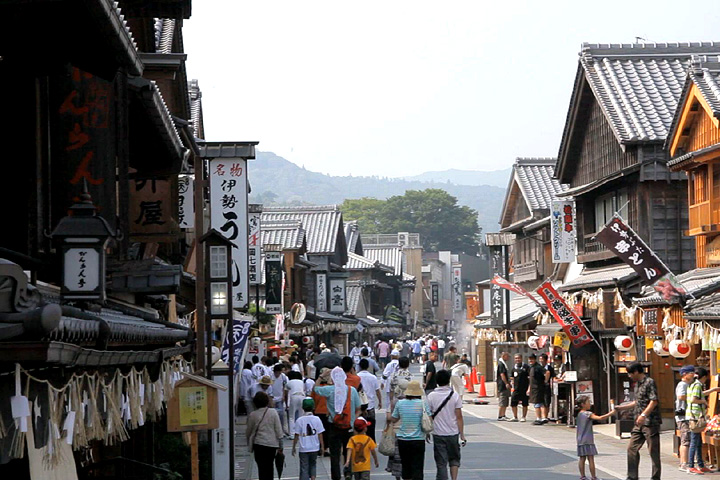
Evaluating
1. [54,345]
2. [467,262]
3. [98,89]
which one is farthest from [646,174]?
[467,262]

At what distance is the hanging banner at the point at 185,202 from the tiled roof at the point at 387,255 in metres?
77.9

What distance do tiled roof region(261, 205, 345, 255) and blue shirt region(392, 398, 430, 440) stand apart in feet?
169

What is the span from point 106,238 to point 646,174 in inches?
828

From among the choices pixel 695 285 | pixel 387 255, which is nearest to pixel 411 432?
pixel 695 285

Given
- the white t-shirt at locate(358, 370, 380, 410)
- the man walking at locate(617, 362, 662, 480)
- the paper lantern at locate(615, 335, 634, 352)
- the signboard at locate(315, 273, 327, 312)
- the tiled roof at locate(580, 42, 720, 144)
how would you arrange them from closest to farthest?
the man walking at locate(617, 362, 662, 480) → the white t-shirt at locate(358, 370, 380, 410) → the paper lantern at locate(615, 335, 634, 352) → the tiled roof at locate(580, 42, 720, 144) → the signboard at locate(315, 273, 327, 312)

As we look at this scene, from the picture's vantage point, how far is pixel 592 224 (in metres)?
33.4

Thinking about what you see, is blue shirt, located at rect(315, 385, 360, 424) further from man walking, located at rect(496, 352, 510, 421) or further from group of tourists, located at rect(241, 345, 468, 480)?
man walking, located at rect(496, 352, 510, 421)

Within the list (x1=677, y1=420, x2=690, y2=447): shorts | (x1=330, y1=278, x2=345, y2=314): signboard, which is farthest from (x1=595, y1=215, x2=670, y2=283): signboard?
(x1=330, y1=278, x2=345, y2=314): signboard

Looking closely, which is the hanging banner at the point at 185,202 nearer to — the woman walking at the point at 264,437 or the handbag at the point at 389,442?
the woman walking at the point at 264,437

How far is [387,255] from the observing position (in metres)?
104

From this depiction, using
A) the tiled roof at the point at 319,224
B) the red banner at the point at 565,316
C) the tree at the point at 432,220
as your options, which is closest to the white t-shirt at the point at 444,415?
the red banner at the point at 565,316

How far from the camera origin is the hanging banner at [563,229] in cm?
3403

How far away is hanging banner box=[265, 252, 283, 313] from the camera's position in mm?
41938

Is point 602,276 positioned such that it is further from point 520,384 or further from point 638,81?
point 638,81
